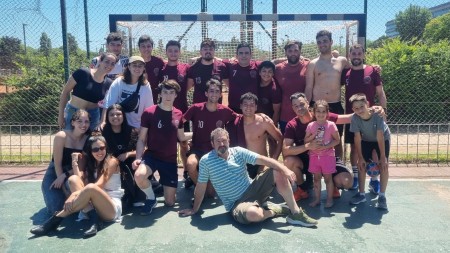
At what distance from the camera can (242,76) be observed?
5871 mm

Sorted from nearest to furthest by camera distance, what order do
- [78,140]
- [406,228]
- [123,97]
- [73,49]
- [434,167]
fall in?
1. [406,228]
2. [78,140]
3. [123,97]
4. [434,167]
5. [73,49]

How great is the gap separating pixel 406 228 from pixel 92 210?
3.45 meters

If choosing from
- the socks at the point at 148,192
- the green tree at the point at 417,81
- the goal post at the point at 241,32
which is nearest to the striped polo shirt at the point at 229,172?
the socks at the point at 148,192

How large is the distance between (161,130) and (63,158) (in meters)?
1.18

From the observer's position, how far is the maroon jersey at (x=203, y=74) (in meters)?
5.97

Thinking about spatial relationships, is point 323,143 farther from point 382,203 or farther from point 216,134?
point 216,134

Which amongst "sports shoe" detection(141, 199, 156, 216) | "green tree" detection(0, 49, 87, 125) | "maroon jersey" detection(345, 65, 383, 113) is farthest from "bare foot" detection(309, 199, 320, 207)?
"green tree" detection(0, 49, 87, 125)

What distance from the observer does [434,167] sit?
7.06 metres

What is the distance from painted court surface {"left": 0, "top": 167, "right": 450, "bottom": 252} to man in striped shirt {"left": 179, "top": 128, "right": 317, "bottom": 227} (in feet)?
0.41

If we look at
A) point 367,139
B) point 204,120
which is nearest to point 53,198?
point 204,120

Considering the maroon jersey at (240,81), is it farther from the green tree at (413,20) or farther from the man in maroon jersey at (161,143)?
the green tree at (413,20)

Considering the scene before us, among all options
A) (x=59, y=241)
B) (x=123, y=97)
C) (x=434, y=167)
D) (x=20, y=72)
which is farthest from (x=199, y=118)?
(x=20, y=72)

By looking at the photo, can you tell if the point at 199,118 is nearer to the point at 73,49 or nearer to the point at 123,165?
the point at 123,165

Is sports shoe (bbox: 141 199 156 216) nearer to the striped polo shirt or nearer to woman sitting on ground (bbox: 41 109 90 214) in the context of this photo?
the striped polo shirt
